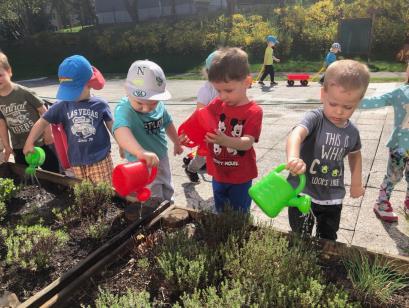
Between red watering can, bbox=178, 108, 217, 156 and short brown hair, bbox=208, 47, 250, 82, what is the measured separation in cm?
22

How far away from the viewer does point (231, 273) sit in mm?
1832

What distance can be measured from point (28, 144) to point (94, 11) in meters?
36.9

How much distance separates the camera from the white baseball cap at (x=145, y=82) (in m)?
2.25

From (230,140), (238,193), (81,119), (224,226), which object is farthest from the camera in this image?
(81,119)

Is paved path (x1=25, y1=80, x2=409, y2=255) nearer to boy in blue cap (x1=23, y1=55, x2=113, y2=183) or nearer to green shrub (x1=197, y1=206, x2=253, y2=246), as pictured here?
green shrub (x1=197, y1=206, x2=253, y2=246)

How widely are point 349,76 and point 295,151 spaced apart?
48 cm

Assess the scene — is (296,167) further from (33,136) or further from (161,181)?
(33,136)

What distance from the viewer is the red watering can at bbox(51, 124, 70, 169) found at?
305cm

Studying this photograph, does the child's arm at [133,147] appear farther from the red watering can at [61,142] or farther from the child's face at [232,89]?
the red watering can at [61,142]

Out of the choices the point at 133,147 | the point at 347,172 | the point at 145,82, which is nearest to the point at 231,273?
the point at 133,147

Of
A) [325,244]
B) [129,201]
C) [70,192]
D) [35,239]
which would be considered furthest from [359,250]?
[70,192]

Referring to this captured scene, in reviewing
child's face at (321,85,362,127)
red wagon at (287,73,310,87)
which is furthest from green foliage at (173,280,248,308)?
red wagon at (287,73,310,87)

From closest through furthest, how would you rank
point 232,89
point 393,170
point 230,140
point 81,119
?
point 230,140 → point 232,89 → point 81,119 → point 393,170

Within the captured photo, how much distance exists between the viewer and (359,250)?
184cm
